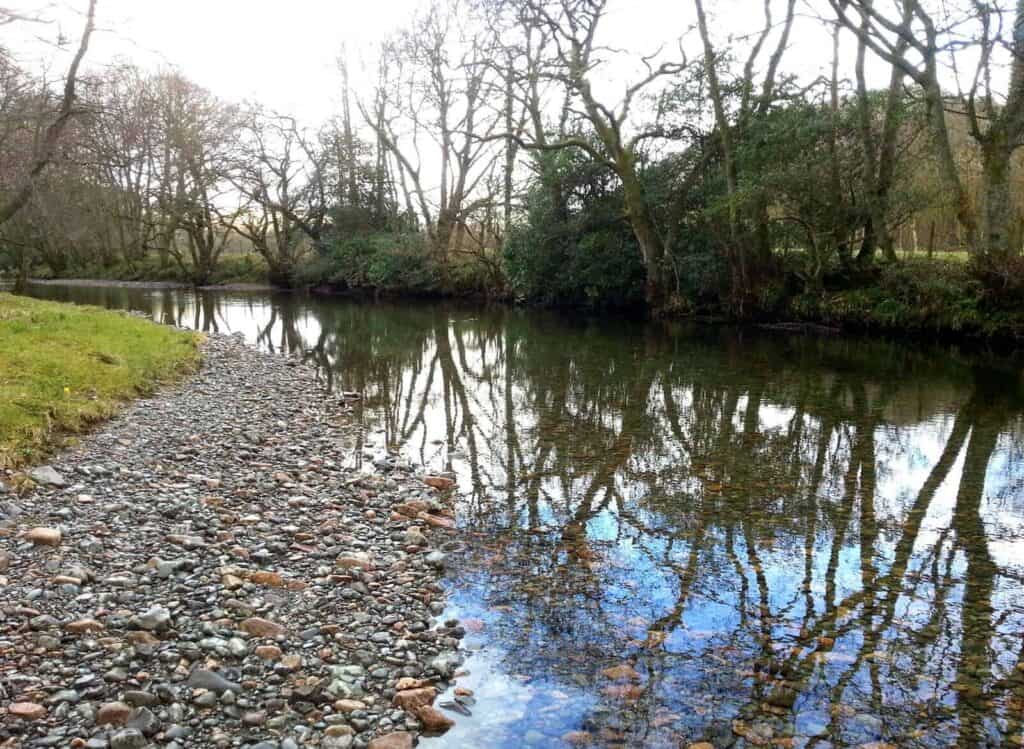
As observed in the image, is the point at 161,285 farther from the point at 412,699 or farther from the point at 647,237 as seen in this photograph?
the point at 412,699

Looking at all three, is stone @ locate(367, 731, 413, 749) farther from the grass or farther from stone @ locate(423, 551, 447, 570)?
the grass

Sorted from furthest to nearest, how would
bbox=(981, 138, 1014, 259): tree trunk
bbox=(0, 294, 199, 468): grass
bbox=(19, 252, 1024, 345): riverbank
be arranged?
1. bbox=(19, 252, 1024, 345): riverbank
2. bbox=(981, 138, 1014, 259): tree trunk
3. bbox=(0, 294, 199, 468): grass

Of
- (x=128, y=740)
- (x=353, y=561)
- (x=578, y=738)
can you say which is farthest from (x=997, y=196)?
(x=128, y=740)

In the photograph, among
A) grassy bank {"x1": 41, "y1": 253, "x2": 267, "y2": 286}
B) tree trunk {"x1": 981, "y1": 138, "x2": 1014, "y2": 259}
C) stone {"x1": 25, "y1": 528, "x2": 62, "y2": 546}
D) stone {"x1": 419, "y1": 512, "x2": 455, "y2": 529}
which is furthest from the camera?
grassy bank {"x1": 41, "y1": 253, "x2": 267, "y2": 286}

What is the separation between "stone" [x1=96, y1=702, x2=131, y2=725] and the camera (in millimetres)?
3703

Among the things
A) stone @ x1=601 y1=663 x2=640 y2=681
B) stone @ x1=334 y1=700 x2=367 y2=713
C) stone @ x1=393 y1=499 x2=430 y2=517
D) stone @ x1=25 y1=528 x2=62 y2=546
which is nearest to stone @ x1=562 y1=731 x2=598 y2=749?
stone @ x1=601 y1=663 x2=640 y2=681

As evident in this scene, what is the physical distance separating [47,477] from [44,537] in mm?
1626

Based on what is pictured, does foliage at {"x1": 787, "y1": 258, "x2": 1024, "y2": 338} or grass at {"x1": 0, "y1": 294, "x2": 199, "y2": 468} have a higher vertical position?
foliage at {"x1": 787, "y1": 258, "x2": 1024, "y2": 338}

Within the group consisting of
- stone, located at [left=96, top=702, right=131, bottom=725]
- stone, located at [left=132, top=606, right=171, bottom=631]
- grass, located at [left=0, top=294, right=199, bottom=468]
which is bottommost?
stone, located at [left=96, top=702, right=131, bottom=725]

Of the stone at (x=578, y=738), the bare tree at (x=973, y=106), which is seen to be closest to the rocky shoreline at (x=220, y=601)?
the stone at (x=578, y=738)

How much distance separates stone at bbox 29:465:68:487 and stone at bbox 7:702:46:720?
12.2 feet

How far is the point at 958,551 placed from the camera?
646 centimetres

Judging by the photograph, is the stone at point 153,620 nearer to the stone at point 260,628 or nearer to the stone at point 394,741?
the stone at point 260,628

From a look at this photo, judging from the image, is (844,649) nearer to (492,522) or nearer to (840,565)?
(840,565)
